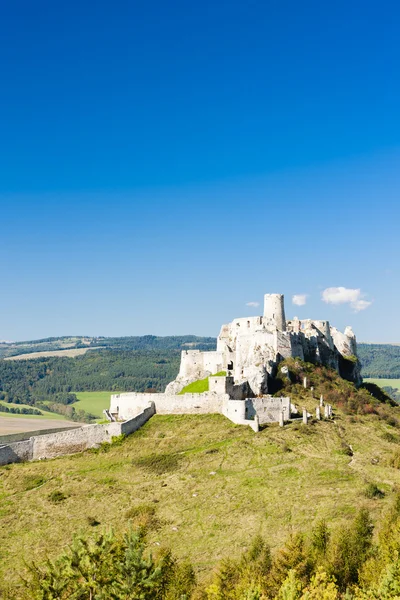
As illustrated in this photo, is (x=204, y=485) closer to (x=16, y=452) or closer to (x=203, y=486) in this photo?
(x=203, y=486)

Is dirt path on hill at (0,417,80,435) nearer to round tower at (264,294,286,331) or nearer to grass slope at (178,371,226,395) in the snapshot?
grass slope at (178,371,226,395)

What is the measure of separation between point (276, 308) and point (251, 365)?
635 inches

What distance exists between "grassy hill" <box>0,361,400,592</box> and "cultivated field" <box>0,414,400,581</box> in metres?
0.10

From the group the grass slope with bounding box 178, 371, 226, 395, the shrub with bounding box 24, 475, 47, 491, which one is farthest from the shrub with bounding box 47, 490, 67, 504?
the grass slope with bounding box 178, 371, 226, 395

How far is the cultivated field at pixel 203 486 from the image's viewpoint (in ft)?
134

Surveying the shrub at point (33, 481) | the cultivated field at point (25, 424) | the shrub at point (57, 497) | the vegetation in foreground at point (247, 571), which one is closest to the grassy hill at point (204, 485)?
the shrub at point (33, 481)

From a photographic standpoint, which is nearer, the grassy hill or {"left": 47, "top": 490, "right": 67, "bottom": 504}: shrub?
the grassy hill

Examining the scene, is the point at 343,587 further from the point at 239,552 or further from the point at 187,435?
the point at 187,435

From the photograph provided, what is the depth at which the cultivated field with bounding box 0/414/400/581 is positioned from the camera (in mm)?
40844

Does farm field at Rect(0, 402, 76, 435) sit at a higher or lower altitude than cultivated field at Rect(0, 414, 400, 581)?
lower

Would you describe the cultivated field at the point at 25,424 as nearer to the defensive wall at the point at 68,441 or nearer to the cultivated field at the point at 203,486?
the defensive wall at the point at 68,441

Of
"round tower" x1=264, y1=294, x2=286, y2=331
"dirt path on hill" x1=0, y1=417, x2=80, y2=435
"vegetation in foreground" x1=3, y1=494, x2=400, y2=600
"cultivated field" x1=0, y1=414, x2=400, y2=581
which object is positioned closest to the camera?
"vegetation in foreground" x1=3, y1=494, x2=400, y2=600

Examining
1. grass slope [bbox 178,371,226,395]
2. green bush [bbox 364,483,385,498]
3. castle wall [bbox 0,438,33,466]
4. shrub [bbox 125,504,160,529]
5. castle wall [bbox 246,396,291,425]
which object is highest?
grass slope [bbox 178,371,226,395]

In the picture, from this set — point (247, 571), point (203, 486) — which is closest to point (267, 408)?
point (203, 486)
